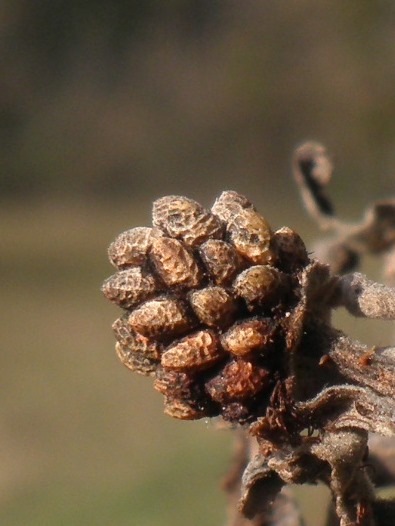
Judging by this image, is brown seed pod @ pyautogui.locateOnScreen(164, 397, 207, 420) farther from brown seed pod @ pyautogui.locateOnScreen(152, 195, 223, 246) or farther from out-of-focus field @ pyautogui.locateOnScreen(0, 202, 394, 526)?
out-of-focus field @ pyautogui.locateOnScreen(0, 202, 394, 526)

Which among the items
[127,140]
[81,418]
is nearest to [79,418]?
[81,418]

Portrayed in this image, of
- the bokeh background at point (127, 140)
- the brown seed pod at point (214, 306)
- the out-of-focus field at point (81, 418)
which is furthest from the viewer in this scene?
the bokeh background at point (127, 140)

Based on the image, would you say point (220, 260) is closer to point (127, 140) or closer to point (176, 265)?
point (176, 265)

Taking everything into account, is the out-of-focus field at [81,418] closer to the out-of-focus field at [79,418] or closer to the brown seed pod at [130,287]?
the out-of-focus field at [79,418]

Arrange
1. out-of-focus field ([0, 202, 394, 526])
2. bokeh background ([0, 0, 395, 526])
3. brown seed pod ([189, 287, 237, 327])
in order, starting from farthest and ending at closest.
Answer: bokeh background ([0, 0, 395, 526]) < out-of-focus field ([0, 202, 394, 526]) < brown seed pod ([189, 287, 237, 327])

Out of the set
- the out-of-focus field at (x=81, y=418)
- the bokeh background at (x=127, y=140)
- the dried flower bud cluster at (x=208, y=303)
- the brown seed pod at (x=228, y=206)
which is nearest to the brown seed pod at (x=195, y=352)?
the dried flower bud cluster at (x=208, y=303)

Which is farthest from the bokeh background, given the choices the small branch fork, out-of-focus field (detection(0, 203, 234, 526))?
the small branch fork
